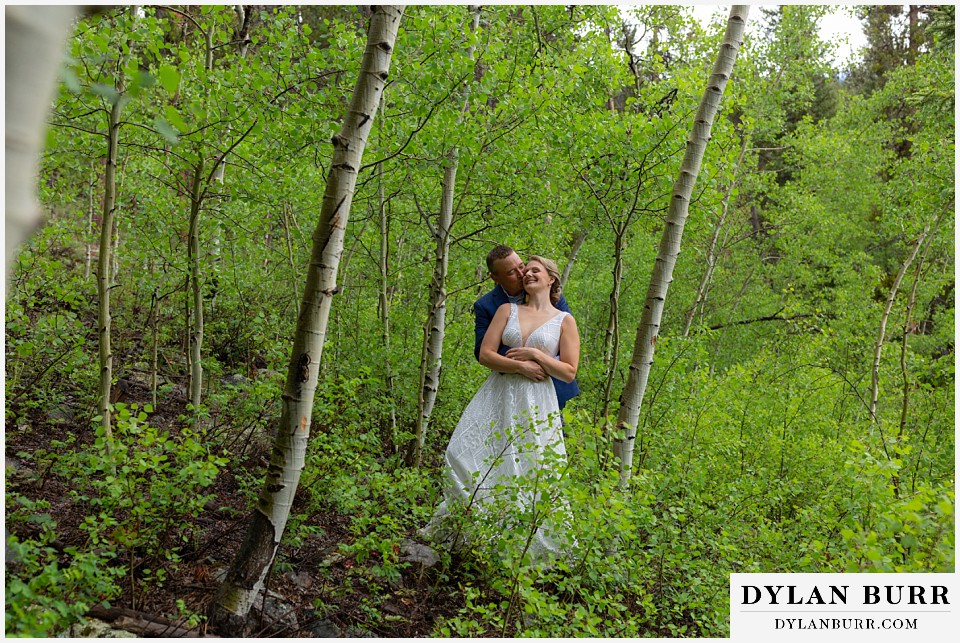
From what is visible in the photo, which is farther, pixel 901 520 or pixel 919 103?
pixel 919 103

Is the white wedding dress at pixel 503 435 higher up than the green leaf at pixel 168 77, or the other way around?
the green leaf at pixel 168 77

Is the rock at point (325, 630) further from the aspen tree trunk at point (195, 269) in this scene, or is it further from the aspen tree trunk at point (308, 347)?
the aspen tree trunk at point (195, 269)

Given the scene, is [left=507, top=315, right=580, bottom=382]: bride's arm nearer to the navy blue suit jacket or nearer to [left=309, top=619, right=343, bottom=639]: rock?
the navy blue suit jacket

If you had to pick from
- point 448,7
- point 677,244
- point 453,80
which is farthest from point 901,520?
point 448,7

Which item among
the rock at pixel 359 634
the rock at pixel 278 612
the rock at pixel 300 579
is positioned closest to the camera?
the rock at pixel 278 612

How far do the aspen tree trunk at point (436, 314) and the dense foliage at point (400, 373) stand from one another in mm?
192

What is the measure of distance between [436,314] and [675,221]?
2631mm

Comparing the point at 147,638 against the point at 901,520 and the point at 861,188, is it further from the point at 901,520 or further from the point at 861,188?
the point at 861,188

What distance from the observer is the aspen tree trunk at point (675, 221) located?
4488 millimetres

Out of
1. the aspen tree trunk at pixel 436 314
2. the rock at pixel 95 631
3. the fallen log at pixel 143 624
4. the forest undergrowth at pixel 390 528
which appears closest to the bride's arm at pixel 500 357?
the forest undergrowth at pixel 390 528

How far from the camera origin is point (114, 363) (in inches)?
285

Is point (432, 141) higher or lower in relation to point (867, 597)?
higher

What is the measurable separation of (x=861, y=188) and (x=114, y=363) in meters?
16.5

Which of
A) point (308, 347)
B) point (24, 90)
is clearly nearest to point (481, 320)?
point (308, 347)
